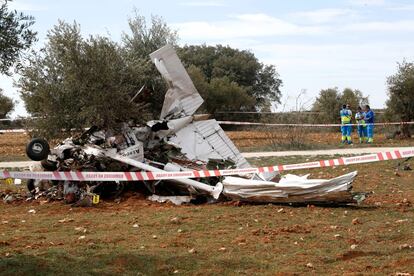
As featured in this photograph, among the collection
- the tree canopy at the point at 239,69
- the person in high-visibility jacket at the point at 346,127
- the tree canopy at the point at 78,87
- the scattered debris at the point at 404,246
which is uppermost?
the tree canopy at the point at 239,69

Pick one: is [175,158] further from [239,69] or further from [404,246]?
[239,69]

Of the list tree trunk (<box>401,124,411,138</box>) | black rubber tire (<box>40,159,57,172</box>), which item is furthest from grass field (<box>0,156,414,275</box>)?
tree trunk (<box>401,124,411,138</box>)

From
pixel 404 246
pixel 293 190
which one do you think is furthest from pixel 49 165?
pixel 404 246

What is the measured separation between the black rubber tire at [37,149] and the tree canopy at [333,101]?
92.4 ft

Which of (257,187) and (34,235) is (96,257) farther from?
(257,187)

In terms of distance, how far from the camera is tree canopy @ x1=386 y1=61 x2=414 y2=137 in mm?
30734

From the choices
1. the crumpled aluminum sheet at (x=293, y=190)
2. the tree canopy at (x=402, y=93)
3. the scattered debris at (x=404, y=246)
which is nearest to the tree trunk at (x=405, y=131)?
the tree canopy at (x=402, y=93)

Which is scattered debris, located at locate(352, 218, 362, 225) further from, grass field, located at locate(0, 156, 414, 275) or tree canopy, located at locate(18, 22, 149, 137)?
tree canopy, located at locate(18, 22, 149, 137)

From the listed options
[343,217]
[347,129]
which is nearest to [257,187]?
[343,217]

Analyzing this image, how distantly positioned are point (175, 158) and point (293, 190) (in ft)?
11.4

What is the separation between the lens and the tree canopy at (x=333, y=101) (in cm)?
3969

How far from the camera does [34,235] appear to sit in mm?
9570

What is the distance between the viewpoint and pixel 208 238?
30.1 ft

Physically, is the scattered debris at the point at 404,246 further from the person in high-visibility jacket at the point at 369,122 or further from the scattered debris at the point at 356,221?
the person in high-visibility jacket at the point at 369,122
